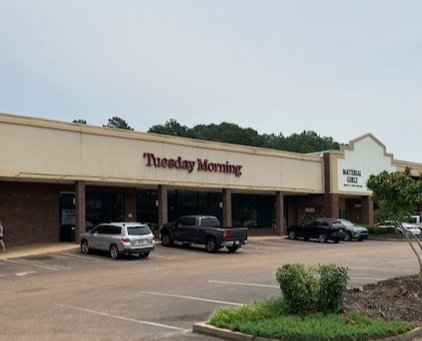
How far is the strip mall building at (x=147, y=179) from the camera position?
1008 inches

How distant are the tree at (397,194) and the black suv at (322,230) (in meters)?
21.2

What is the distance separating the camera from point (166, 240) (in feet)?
95.0

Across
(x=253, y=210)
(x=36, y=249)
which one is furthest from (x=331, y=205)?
(x=36, y=249)

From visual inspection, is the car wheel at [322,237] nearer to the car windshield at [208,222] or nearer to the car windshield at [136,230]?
the car windshield at [208,222]

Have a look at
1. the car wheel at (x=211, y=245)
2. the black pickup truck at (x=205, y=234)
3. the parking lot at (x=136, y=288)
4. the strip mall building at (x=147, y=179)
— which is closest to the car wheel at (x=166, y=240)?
the black pickup truck at (x=205, y=234)

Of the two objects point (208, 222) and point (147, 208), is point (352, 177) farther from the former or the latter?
point (208, 222)

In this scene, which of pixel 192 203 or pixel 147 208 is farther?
pixel 192 203

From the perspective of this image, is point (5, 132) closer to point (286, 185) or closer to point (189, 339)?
point (189, 339)

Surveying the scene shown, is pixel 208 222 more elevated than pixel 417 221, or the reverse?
pixel 208 222

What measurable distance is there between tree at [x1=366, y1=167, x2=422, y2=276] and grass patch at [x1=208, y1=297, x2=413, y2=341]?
232 inches

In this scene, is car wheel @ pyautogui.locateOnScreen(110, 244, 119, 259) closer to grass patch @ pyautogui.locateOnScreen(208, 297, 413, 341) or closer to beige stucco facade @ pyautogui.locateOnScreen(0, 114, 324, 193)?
beige stucco facade @ pyautogui.locateOnScreen(0, 114, 324, 193)

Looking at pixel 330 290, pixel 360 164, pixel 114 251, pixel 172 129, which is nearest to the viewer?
pixel 330 290

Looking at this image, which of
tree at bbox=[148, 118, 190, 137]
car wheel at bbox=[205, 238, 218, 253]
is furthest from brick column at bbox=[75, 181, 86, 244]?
tree at bbox=[148, 118, 190, 137]

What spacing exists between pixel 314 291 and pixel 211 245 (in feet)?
56.3
